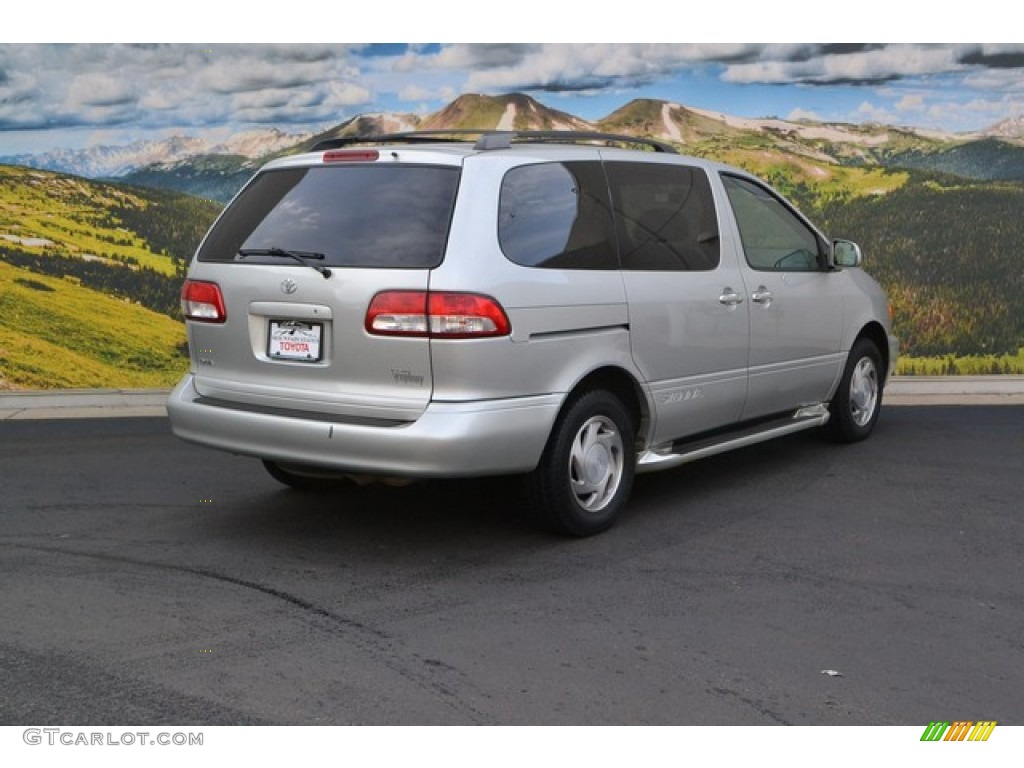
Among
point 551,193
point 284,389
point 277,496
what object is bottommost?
point 277,496

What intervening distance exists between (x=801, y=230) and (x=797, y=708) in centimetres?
436

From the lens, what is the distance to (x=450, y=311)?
17.2 ft

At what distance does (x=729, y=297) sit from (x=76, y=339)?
6636 mm

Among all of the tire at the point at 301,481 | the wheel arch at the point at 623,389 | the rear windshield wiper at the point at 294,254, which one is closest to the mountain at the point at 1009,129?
the wheel arch at the point at 623,389

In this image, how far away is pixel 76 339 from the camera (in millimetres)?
11133

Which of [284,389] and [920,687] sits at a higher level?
[284,389]

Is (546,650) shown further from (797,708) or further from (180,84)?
(180,84)

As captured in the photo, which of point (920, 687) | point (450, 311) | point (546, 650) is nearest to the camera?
point (920, 687)

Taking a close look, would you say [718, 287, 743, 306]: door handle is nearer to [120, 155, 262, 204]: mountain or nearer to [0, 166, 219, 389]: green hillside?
[0, 166, 219, 389]: green hillside

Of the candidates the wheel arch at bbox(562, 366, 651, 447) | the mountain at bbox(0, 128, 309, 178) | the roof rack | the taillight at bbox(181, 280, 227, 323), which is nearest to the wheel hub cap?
the wheel arch at bbox(562, 366, 651, 447)

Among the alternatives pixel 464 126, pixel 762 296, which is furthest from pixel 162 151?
pixel 762 296

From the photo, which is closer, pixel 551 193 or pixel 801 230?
pixel 551 193

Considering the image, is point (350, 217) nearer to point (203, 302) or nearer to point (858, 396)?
point (203, 302)

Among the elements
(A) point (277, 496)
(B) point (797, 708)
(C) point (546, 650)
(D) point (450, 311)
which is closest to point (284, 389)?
(D) point (450, 311)
